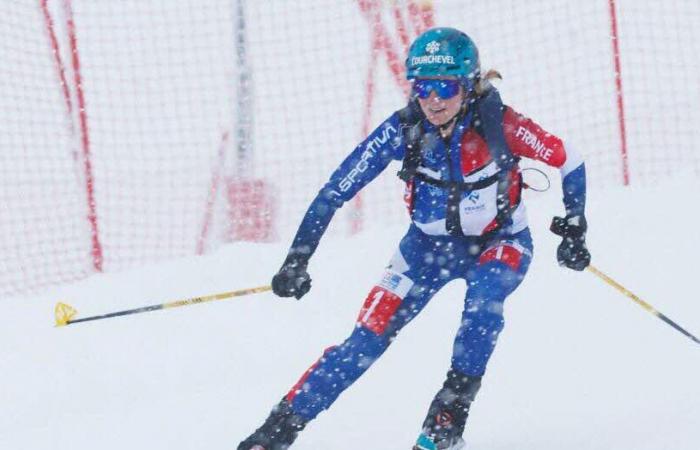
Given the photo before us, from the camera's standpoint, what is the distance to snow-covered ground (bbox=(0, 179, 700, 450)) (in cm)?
539

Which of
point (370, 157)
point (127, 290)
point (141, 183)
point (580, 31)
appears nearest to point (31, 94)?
point (141, 183)

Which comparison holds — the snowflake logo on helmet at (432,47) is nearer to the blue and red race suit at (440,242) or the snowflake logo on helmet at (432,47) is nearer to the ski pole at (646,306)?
the blue and red race suit at (440,242)

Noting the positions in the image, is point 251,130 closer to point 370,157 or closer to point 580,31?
point 580,31

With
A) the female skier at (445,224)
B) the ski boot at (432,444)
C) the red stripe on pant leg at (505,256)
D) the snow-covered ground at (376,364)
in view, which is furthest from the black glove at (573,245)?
the ski boot at (432,444)

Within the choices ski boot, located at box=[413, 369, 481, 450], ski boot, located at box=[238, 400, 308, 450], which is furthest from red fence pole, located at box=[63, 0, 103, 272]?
ski boot, located at box=[413, 369, 481, 450]

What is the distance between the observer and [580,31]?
10.3 metres

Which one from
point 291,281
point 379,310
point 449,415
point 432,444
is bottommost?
point 432,444

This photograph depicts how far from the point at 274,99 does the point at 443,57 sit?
541 cm

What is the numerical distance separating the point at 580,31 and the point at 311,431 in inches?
239

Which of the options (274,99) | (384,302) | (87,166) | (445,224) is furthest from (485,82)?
(274,99)

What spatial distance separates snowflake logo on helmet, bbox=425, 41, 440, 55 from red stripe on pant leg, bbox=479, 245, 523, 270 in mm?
913

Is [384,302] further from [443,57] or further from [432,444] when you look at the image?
[443,57]

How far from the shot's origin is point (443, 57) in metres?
4.52

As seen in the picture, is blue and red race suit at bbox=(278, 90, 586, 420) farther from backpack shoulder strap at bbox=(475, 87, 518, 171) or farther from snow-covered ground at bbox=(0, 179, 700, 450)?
snow-covered ground at bbox=(0, 179, 700, 450)
